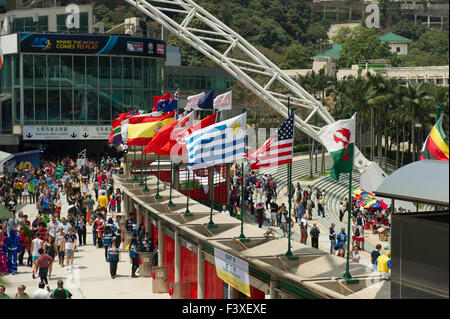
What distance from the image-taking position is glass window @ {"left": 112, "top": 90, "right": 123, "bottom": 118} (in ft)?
247

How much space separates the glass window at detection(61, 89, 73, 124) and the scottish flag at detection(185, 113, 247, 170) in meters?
56.5

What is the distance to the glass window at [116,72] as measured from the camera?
245ft

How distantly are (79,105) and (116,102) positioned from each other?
365 centimetres

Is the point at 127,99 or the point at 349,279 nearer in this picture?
the point at 349,279

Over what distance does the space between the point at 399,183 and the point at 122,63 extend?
2649 inches

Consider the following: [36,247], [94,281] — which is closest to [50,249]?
[36,247]

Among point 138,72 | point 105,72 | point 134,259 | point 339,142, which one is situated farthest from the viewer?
point 138,72

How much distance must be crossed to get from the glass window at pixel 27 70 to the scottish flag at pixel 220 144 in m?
57.0

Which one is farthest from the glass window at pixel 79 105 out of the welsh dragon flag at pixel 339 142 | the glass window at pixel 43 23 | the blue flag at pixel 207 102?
the welsh dragon flag at pixel 339 142

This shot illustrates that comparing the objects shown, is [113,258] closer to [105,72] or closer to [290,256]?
[290,256]

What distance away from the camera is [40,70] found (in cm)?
7312
